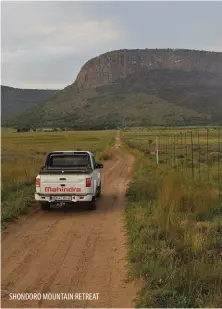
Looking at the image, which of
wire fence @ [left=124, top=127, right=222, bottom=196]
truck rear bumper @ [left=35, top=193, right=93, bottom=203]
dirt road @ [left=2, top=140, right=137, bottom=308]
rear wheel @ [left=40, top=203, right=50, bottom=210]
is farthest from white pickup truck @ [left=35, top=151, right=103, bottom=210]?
wire fence @ [left=124, top=127, right=222, bottom=196]

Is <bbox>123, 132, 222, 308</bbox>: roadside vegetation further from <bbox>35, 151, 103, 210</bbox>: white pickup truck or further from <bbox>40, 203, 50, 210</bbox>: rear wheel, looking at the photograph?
<bbox>40, 203, 50, 210</bbox>: rear wheel

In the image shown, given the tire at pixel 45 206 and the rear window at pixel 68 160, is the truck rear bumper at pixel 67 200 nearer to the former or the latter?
the tire at pixel 45 206

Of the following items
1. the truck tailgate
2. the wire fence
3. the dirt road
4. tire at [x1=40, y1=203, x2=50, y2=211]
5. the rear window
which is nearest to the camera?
the dirt road

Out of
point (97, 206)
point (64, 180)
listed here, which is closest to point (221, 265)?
point (64, 180)

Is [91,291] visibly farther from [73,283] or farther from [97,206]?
[97,206]

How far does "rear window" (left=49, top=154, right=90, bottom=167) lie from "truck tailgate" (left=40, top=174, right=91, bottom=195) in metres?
2.21

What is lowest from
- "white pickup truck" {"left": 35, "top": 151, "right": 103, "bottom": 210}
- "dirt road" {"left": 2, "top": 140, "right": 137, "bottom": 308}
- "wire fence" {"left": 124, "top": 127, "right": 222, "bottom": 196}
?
"dirt road" {"left": 2, "top": 140, "right": 137, "bottom": 308}

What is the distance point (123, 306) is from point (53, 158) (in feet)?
32.4

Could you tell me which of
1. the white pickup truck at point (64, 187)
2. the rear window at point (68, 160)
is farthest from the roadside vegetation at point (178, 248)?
the rear window at point (68, 160)

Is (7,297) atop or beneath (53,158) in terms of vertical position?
beneath

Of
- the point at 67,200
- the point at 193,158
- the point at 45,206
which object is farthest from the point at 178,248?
the point at 193,158

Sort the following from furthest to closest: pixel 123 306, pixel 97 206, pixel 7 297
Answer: pixel 97 206 → pixel 7 297 → pixel 123 306

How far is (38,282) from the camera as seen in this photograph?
7.16m

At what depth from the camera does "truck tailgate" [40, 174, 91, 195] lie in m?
13.2
